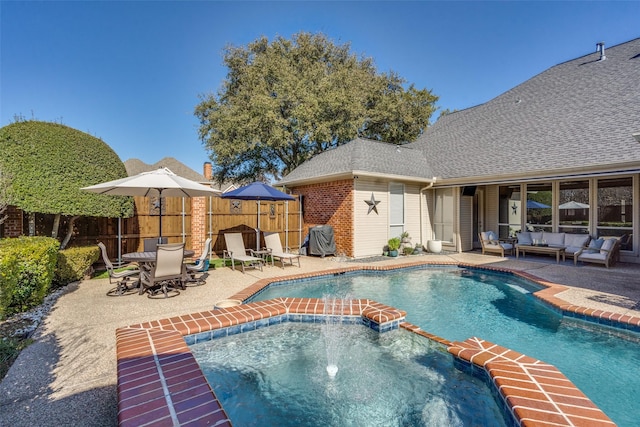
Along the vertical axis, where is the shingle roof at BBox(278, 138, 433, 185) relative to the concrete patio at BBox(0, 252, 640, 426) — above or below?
above

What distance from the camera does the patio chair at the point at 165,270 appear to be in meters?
6.30

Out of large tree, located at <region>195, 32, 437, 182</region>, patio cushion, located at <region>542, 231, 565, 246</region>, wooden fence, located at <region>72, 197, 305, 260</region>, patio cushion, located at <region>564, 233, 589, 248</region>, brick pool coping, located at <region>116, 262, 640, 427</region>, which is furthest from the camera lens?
large tree, located at <region>195, 32, 437, 182</region>

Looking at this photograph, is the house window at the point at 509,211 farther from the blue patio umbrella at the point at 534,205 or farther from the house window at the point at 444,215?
the house window at the point at 444,215

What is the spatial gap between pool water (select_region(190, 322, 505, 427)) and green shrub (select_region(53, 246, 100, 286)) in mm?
5427

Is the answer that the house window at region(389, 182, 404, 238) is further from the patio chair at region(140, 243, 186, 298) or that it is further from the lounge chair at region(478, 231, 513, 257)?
the patio chair at region(140, 243, 186, 298)

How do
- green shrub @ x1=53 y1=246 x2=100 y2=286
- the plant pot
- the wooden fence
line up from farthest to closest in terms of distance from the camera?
the plant pot, the wooden fence, green shrub @ x1=53 y1=246 x2=100 y2=286

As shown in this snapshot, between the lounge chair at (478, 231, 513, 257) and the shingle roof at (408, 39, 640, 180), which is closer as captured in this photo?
the shingle roof at (408, 39, 640, 180)

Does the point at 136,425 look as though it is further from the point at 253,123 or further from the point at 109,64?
the point at 253,123

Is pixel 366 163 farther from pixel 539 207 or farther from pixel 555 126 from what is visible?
pixel 555 126

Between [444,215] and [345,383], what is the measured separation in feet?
36.9

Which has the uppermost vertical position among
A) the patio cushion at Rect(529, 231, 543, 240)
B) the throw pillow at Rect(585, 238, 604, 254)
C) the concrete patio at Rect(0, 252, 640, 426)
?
the patio cushion at Rect(529, 231, 543, 240)

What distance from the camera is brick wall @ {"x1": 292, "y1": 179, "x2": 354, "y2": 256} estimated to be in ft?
37.4

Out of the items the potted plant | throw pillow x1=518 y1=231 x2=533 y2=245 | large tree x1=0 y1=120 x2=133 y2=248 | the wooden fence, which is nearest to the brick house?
the potted plant

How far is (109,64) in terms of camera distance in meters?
12.4
